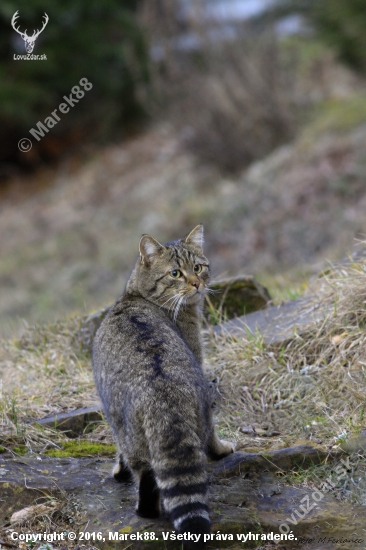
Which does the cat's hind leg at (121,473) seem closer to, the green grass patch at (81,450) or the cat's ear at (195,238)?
the green grass patch at (81,450)

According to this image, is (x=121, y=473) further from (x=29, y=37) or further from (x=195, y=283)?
(x=29, y=37)

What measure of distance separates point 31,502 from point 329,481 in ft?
4.92

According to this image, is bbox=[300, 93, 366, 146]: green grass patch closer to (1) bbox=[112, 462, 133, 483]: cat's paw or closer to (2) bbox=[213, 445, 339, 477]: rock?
(2) bbox=[213, 445, 339, 477]: rock

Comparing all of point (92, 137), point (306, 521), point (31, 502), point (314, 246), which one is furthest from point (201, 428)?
point (92, 137)

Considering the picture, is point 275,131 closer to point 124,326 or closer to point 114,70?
point 114,70

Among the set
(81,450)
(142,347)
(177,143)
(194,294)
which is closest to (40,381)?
(81,450)

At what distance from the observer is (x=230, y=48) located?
41.4ft

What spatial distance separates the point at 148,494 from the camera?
331 cm

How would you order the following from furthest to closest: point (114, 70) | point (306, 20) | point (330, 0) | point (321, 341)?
point (114, 70) → point (306, 20) → point (330, 0) → point (321, 341)

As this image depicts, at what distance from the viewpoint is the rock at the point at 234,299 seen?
5730 millimetres

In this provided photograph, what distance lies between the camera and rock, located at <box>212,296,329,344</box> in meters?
4.87

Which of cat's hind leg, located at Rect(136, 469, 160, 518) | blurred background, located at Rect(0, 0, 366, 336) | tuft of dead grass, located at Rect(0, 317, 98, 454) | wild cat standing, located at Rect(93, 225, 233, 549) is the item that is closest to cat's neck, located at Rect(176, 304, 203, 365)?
wild cat standing, located at Rect(93, 225, 233, 549)

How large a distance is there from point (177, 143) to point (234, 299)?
8618 mm

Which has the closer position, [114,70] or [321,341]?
[321,341]
